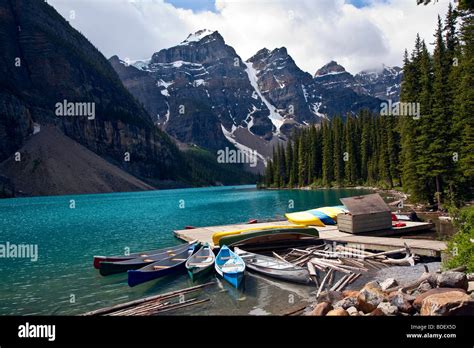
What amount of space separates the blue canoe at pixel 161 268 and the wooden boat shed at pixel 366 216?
1315 cm

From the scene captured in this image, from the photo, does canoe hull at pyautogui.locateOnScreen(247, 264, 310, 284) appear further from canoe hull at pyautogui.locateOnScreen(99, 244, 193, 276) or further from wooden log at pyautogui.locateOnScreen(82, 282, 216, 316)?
canoe hull at pyautogui.locateOnScreen(99, 244, 193, 276)

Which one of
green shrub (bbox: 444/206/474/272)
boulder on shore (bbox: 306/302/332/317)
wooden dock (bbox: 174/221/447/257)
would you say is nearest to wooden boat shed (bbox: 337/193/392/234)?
wooden dock (bbox: 174/221/447/257)

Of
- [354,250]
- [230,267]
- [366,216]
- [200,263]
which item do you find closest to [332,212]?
[366,216]

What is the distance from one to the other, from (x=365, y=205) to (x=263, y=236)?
924 cm

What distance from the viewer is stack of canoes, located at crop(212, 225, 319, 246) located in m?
24.7

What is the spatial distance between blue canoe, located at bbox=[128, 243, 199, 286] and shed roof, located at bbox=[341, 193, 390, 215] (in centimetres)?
1338

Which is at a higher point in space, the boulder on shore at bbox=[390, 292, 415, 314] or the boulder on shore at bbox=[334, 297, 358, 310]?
the boulder on shore at bbox=[390, 292, 415, 314]

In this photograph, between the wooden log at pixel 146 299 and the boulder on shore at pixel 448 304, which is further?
the wooden log at pixel 146 299

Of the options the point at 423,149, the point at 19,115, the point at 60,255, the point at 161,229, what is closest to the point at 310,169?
the point at 423,149

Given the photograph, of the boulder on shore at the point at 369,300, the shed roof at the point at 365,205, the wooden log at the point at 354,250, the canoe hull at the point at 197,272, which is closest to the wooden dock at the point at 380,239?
the wooden log at the point at 354,250

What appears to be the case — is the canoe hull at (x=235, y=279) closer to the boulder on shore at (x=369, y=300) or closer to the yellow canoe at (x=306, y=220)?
the boulder on shore at (x=369, y=300)

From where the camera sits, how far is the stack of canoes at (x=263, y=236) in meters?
24.7

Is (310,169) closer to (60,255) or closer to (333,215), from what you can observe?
(333,215)

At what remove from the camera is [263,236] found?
25703mm
